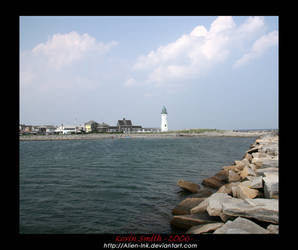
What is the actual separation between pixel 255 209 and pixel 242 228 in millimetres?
658

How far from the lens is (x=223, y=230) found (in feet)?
11.7

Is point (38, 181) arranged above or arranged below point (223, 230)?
below

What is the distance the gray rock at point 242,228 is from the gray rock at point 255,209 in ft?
1.02

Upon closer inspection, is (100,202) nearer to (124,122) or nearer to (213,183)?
(213,183)

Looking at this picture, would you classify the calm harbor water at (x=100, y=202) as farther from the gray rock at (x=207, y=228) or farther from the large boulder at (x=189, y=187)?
the gray rock at (x=207, y=228)

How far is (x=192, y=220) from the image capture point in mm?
4938

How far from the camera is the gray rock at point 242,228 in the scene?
3.42 m

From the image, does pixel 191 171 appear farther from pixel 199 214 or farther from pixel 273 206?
pixel 273 206

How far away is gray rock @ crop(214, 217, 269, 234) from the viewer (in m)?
3.42

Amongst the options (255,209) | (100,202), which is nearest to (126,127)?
(100,202)
